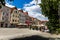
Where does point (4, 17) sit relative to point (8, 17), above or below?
above

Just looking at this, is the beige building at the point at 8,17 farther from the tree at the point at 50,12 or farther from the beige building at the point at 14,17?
the tree at the point at 50,12

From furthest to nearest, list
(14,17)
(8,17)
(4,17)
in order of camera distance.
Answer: (14,17), (8,17), (4,17)

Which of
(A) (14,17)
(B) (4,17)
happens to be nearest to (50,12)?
(B) (4,17)

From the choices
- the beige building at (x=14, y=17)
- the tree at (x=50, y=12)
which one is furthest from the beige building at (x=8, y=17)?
the tree at (x=50, y=12)

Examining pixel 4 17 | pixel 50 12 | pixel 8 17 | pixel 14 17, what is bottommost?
pixel 14 17

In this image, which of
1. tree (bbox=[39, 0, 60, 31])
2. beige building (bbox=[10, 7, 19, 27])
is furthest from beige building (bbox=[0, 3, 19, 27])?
tree (bbox=[39, 0, 60, 31])

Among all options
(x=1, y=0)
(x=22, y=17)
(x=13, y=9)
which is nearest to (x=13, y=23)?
(x=13, y=9)

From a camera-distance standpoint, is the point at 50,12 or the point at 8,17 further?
the point at 8,17

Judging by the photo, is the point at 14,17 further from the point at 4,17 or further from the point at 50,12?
the point at 50,12

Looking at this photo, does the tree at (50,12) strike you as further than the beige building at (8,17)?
No

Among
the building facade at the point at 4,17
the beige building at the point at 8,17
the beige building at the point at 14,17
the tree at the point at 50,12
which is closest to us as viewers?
the tree at the point at 50,12

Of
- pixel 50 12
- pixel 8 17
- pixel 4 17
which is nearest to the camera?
pixel 50 12

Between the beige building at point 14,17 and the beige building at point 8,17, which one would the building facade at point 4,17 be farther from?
the beige building at point 14,17

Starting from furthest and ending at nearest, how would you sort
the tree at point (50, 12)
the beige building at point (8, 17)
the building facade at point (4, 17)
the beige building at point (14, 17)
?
the beige building at point (14, 17)
the beige building at point (8, 17)
the building facade at point (4, 17)
the tree at point (50, 12)
